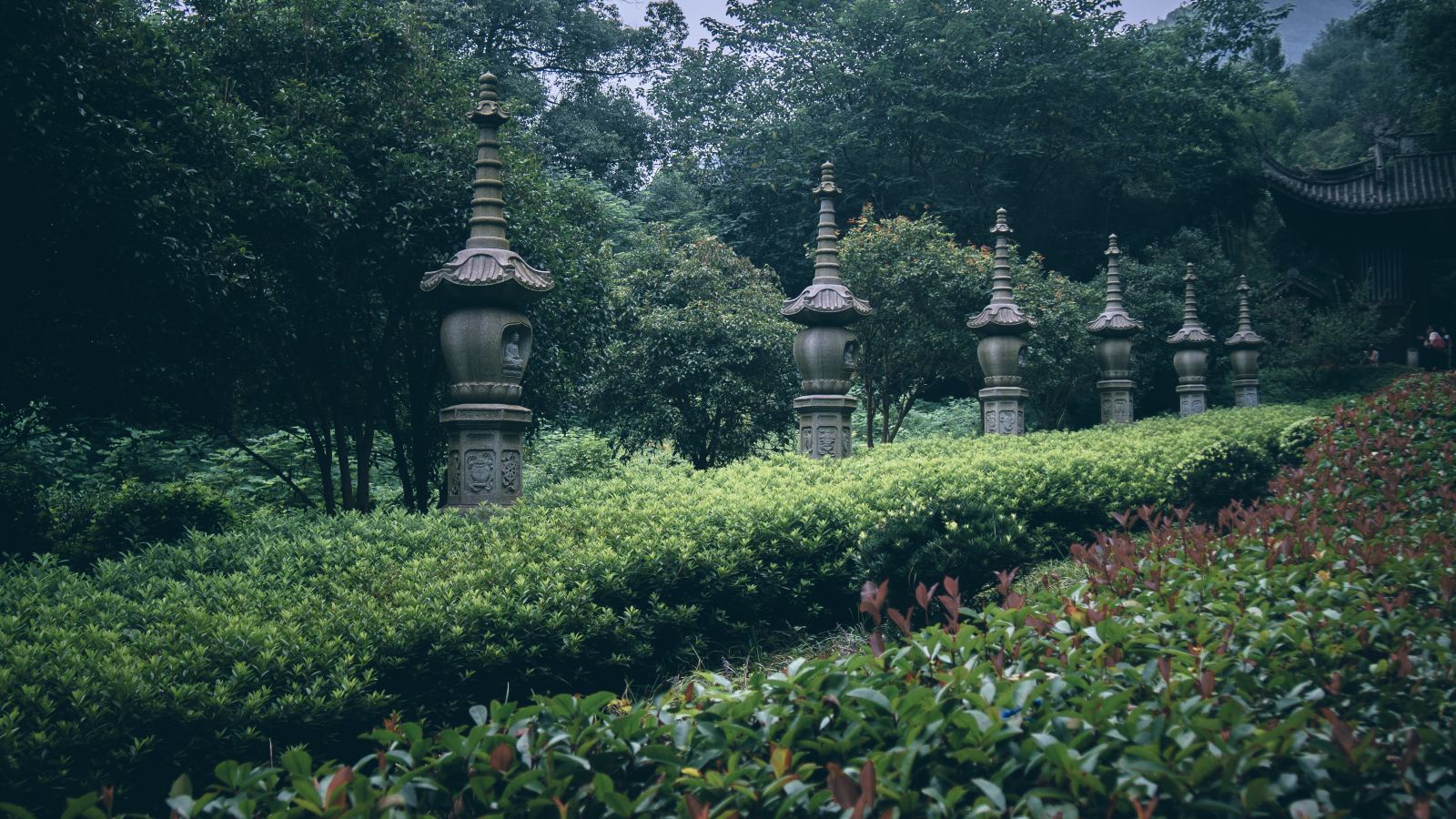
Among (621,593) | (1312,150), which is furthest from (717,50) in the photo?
(621,593)

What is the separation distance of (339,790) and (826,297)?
8.40 metres

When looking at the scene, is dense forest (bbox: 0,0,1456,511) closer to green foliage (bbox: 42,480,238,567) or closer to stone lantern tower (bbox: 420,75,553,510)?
green foliage (bbox: 42,480,238,567)

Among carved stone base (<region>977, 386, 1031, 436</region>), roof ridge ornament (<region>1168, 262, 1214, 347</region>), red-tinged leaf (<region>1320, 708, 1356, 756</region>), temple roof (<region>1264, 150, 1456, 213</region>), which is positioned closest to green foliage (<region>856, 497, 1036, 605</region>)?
red-tinged leaf (<region>1320, 708, 1356, 756</region>)

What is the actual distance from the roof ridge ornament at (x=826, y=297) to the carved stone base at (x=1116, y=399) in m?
7.64

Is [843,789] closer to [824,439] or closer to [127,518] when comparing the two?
[824,439]

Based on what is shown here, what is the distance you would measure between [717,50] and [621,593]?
95.6ft

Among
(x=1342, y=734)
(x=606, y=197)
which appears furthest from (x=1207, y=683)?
(x=606, y=197)

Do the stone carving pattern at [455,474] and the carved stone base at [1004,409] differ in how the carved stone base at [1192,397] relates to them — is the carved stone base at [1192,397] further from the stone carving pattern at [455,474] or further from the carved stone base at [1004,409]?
the stone carving pattern at [455,474]

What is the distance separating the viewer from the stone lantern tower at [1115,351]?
15.4m

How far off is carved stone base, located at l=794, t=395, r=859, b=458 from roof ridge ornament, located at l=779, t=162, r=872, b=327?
845 mm

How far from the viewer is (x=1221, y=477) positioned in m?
7.20

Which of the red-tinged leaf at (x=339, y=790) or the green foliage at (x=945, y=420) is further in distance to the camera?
the green foliage at (x=945, y=420)

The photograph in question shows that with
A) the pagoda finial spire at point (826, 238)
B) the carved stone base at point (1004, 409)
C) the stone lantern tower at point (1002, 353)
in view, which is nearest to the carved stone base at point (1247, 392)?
the stone lantern tower at point (1002, 353)

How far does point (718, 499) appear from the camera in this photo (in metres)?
6.21
